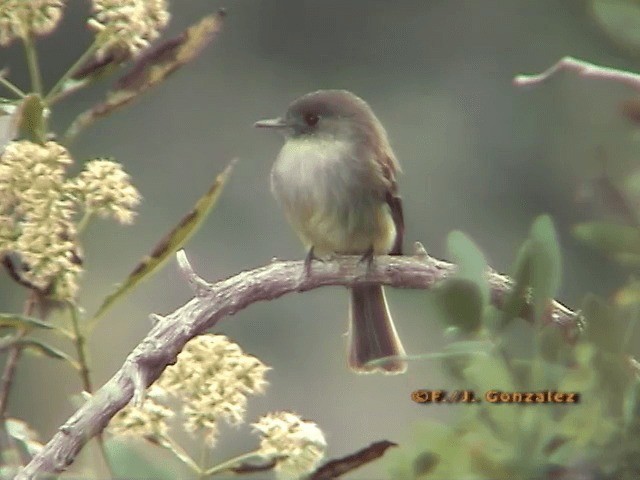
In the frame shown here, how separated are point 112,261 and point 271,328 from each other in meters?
0.45

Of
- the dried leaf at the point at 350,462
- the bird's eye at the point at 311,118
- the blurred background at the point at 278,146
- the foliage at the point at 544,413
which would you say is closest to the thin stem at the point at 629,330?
the foliage at the point at 544,413

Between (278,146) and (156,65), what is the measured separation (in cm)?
233

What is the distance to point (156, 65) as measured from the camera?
0.74 m

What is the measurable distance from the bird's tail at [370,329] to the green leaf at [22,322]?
2.45 ft

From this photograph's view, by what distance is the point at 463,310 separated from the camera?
0.43 meters

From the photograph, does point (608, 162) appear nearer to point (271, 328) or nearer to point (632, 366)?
point (632, 366)

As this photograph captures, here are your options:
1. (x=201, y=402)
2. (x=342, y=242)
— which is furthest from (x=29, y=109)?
(x=342, y=242)

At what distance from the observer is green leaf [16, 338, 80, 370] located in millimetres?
727

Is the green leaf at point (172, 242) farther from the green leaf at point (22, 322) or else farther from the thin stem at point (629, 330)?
the thin stem at point (629, 330)

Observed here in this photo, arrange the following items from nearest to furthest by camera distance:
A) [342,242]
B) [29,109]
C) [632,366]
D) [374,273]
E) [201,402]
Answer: [632,366] < [201,402] < [29,109] < [374,273] < [342,242]

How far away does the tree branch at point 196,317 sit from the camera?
60cm

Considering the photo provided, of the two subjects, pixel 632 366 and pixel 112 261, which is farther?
pixel 112 261

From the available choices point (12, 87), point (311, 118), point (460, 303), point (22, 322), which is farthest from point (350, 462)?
point (311, 118)

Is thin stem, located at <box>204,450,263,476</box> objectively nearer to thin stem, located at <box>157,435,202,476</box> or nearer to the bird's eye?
thin stem, located at <box>157,435,202,476</box>
